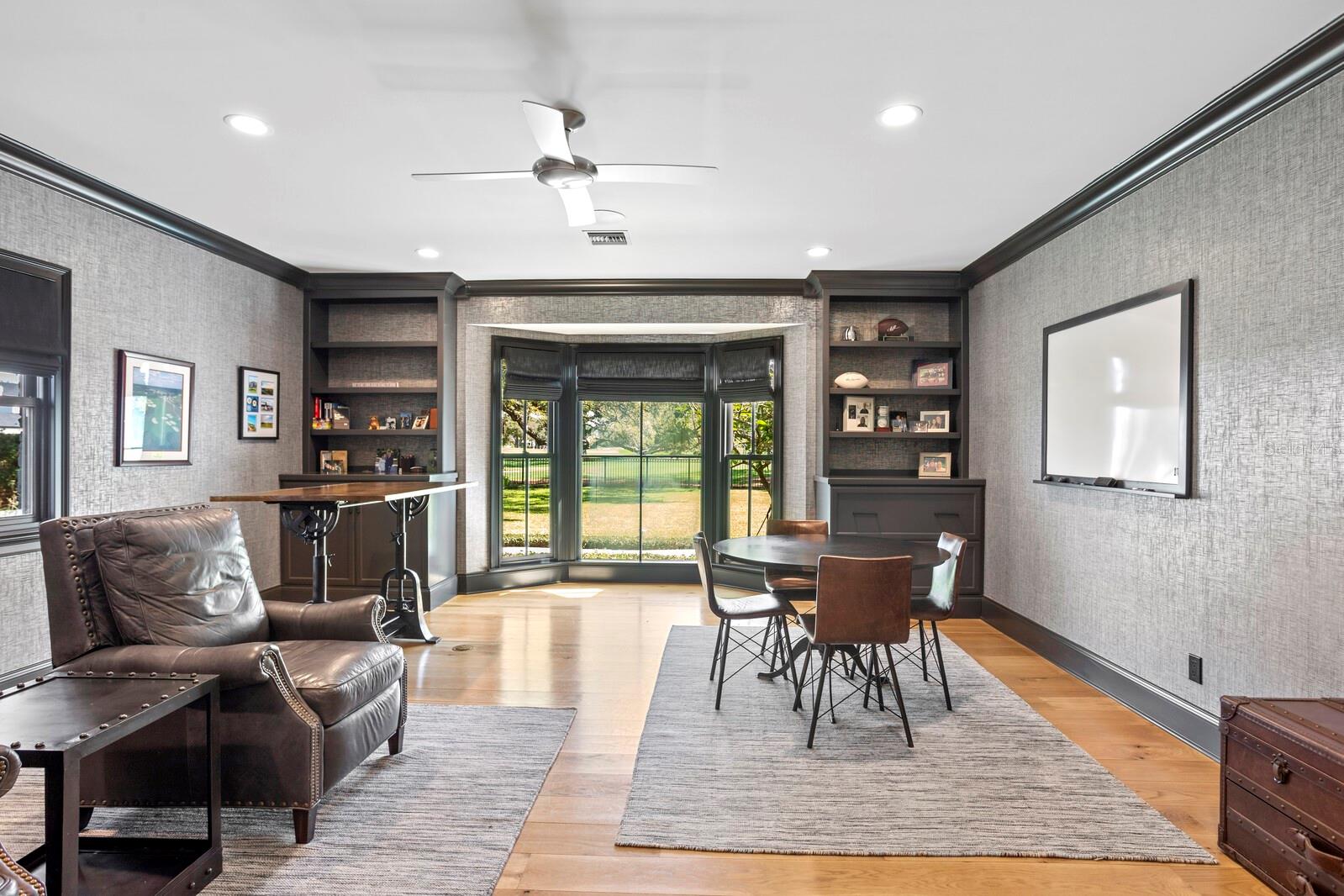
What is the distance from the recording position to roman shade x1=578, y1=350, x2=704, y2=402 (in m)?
6.67

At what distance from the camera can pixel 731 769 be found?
2836mm

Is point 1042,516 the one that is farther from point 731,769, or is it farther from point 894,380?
point 731,769

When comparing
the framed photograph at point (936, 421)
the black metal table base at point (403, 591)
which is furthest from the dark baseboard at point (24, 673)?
the framed photograph at point (936, 421)

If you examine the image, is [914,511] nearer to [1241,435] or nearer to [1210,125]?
[1241,435]

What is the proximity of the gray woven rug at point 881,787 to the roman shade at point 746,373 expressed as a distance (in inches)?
125

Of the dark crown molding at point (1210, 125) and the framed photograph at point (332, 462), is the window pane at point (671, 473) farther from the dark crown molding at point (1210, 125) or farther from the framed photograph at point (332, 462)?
the dark crown molding at point (1210, 125)

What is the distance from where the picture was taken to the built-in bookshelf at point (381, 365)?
5.82m

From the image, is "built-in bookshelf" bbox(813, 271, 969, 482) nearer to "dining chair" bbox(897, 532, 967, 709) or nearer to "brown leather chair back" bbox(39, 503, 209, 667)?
"dining chair" bbox(897, 532, 967, 709)

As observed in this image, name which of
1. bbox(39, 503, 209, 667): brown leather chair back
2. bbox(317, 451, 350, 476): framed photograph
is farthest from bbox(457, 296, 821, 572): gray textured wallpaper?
bbox(39, 503, 209, 667): brown leather chair back

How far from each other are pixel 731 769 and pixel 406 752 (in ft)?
4.27

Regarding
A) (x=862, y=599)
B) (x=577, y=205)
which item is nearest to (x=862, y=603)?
(x=862, y=599)

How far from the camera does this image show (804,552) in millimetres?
3562

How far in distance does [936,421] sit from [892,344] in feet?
2.28

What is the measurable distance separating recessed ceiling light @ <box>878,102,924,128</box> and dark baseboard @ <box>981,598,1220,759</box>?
2664 mm
